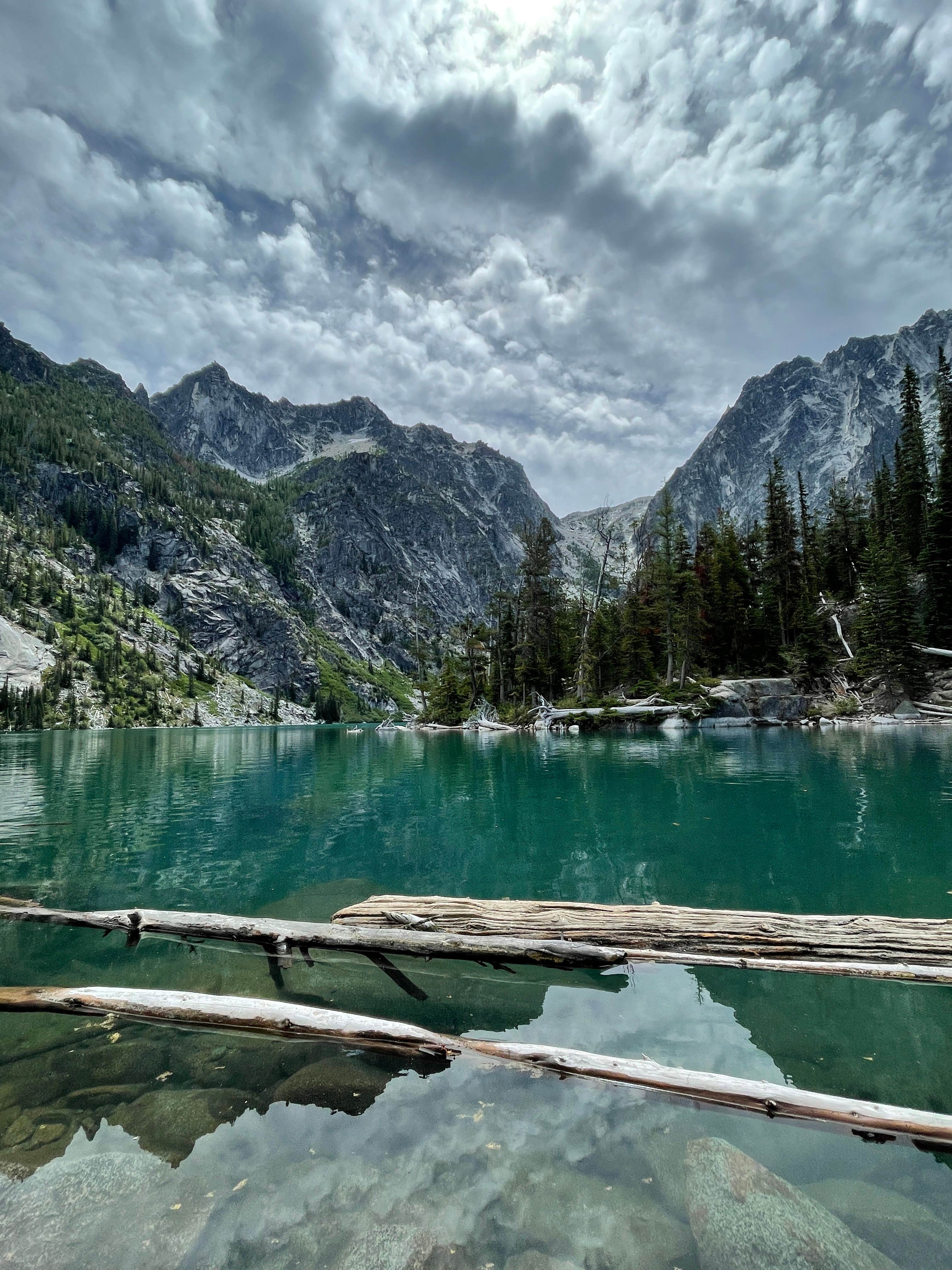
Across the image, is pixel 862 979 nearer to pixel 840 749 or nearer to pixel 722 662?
pixel 840 749

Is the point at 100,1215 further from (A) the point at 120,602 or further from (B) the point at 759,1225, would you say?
(A) the point at 120,602

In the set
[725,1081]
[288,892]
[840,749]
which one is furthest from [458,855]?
[840,749]

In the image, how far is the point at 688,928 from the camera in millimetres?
8828

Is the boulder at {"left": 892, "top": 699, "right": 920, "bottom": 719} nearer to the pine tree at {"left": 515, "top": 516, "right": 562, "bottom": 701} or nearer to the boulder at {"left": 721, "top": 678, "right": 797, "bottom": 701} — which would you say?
the boulder at {"left": 721, "top": 678, "right": 797, "bottom": 701}

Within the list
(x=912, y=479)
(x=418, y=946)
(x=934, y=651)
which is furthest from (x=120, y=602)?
(x=418, y=946)

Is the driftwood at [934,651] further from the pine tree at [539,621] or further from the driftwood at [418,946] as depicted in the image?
the driftwood at [418,946]

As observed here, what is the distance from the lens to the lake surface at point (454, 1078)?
14.3ft

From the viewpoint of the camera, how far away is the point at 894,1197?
4520 millimetres

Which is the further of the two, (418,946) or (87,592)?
(87,592)

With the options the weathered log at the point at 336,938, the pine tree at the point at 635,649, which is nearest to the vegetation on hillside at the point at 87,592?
the pine tree at the point at 635,649

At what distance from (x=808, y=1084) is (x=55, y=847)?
72.1 ft

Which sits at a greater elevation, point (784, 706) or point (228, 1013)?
point (784, 706)

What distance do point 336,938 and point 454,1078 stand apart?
351cm

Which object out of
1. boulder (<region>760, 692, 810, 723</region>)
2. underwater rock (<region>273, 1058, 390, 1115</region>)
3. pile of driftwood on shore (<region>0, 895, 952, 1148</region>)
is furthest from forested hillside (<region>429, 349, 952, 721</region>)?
underwater rock (<region>273, 1058, 390, 1115</region>)
